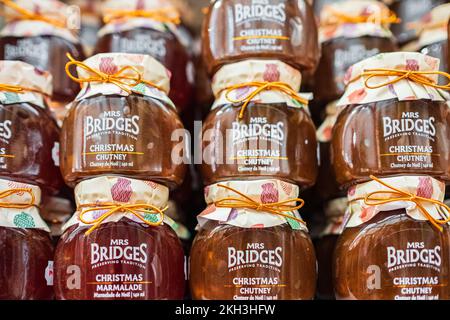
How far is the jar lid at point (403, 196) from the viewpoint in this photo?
1.49 m

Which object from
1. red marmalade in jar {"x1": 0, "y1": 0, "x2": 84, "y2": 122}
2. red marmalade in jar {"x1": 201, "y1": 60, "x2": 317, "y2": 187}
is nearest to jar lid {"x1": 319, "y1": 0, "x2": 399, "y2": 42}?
red marmalade in jar {"x1": 201, "y1": 60, "x2": 317, "y2": 187}

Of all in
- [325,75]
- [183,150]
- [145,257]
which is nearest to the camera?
[145,257]

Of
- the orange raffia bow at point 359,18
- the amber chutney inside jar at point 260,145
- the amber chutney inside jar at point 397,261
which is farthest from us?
the orange raffia bow at point 359,18

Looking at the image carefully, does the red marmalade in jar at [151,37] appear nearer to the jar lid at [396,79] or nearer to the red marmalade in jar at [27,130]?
the red marmalade in jar at [27,130]

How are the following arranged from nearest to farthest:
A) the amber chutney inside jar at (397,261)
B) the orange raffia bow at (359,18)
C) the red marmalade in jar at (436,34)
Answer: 1. the amber chutney inside jar at (397,261)
2. the red marmalade in jar at (436,34)
3. the orange raffia bow at (359,18)

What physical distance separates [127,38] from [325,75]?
51 centimetres

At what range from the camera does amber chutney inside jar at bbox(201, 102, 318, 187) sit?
1.56 metres

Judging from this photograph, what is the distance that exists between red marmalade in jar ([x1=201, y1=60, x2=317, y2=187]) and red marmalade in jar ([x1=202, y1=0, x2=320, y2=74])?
0.10ft

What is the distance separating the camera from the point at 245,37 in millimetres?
1647

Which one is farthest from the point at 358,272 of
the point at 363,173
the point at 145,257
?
the point at 145,257

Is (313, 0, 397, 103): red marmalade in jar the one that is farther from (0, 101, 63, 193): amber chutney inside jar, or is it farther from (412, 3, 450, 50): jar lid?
(0, 101, 63, 193): amber chutney inside jar

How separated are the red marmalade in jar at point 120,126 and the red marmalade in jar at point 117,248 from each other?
1.4 inches

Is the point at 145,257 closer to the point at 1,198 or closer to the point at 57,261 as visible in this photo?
the point at 57,261

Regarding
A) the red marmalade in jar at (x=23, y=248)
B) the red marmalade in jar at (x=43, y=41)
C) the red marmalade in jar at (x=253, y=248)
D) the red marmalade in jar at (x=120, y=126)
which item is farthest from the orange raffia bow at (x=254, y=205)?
the red marmalade in jar at (x=43, y=41)
